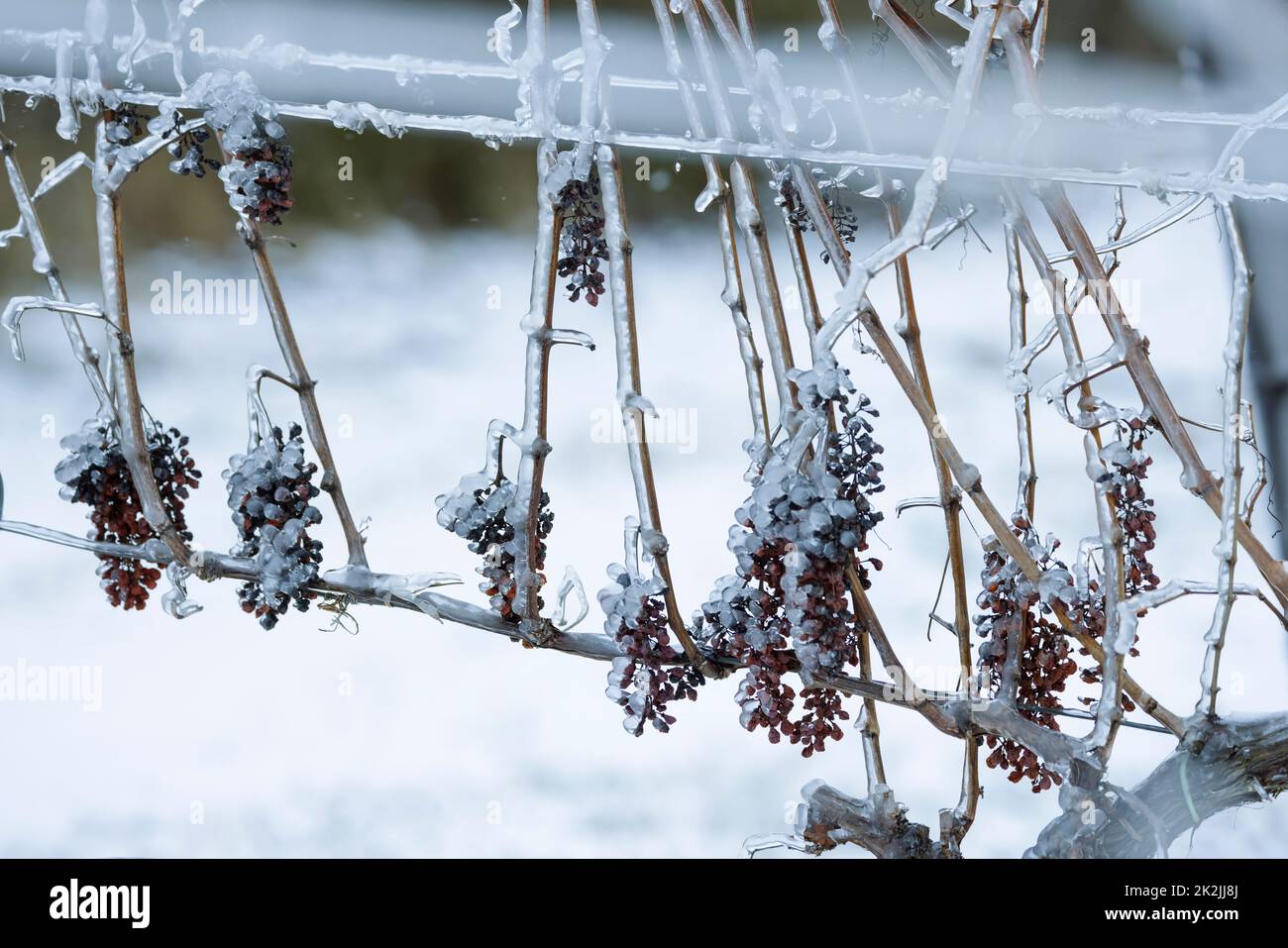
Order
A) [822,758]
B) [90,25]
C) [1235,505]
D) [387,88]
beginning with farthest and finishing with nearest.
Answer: [822,758], [387,88], [90,25], [1235,505]

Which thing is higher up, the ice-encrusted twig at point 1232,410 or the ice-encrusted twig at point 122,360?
the ice-encrusted twig at point 122,360

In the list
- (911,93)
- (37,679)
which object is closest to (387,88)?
(911,93)

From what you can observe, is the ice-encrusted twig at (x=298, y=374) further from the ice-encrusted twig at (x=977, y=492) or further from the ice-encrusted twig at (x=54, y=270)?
the ice-encrusted twig at (x=977, y=492)

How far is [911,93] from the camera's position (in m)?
0.53

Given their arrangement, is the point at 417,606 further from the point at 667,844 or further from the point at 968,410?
the point at 968,410

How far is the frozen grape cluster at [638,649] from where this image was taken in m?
0.49

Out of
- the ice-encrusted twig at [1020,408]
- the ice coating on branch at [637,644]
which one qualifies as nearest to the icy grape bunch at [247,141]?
the ice coating on branch at [637,644]

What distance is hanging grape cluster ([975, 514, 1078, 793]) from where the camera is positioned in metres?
0.50

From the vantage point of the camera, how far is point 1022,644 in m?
0.51

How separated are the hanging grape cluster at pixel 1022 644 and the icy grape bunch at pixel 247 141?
382 mm

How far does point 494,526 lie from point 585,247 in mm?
142

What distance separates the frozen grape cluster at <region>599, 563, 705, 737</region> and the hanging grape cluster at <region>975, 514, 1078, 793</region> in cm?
15

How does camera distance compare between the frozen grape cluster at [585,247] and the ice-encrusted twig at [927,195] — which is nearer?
the ice-encrusted twig at [927,195]
